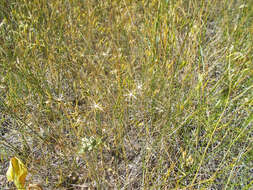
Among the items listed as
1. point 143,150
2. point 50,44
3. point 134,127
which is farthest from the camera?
point 50,44

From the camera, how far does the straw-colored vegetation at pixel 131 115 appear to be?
3.03 ft

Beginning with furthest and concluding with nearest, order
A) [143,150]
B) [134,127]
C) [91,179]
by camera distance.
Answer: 1. [134,127]
2. [143,150]
3. [91,179]

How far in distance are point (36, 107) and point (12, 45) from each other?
0.46m

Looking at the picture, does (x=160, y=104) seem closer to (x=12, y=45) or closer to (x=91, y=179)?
(x=91, y=179)

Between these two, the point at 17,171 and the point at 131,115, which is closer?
the point at 17,171

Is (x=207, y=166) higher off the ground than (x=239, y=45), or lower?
lower

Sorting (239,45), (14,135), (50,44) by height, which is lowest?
(14,135)

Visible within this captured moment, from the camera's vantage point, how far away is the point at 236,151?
979mm

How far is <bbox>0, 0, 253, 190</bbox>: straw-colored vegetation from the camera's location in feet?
3.03

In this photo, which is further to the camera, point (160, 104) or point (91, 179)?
point (160, 104)

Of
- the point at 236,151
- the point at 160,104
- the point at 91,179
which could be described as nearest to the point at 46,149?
the point at 91,179

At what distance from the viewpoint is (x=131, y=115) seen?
1160 millimetres

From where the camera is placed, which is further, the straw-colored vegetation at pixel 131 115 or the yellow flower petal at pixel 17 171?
the straw-colored vegetation at pixel 131 115

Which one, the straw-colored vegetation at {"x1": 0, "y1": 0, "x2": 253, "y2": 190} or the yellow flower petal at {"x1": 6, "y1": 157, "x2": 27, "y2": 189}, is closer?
A: the yellow flower petal at {"x1": 6, "y1": 157, "x2": 27, "y2": 189}
